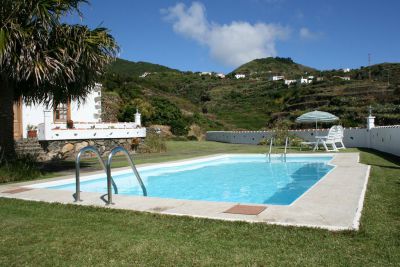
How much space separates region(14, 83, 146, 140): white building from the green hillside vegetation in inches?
117

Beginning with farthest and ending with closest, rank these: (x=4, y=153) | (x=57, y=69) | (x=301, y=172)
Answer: (x=301, y=172), (x=4, y=153), (x=57, y=69)

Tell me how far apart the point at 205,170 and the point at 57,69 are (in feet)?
21.2

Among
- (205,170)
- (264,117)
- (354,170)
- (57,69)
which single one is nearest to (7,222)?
(57,69)

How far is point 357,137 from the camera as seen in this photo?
69.2 feet

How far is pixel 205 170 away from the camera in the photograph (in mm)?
14258

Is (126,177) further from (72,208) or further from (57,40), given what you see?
(72,208)

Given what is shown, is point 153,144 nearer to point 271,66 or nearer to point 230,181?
point 230,181

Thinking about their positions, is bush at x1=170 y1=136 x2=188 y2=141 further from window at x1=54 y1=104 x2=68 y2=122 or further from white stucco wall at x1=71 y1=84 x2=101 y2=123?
window at x1=54 y1=104 x2=68 y2=122

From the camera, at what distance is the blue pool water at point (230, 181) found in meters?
9.54

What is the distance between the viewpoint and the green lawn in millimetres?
3760

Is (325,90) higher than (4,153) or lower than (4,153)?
higher

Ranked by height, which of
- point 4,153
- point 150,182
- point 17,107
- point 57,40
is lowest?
point 150,182

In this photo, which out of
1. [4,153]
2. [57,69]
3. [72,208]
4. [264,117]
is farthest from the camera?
[264,117]

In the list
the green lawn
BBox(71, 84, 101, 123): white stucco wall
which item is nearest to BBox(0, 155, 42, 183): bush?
the green lawn
